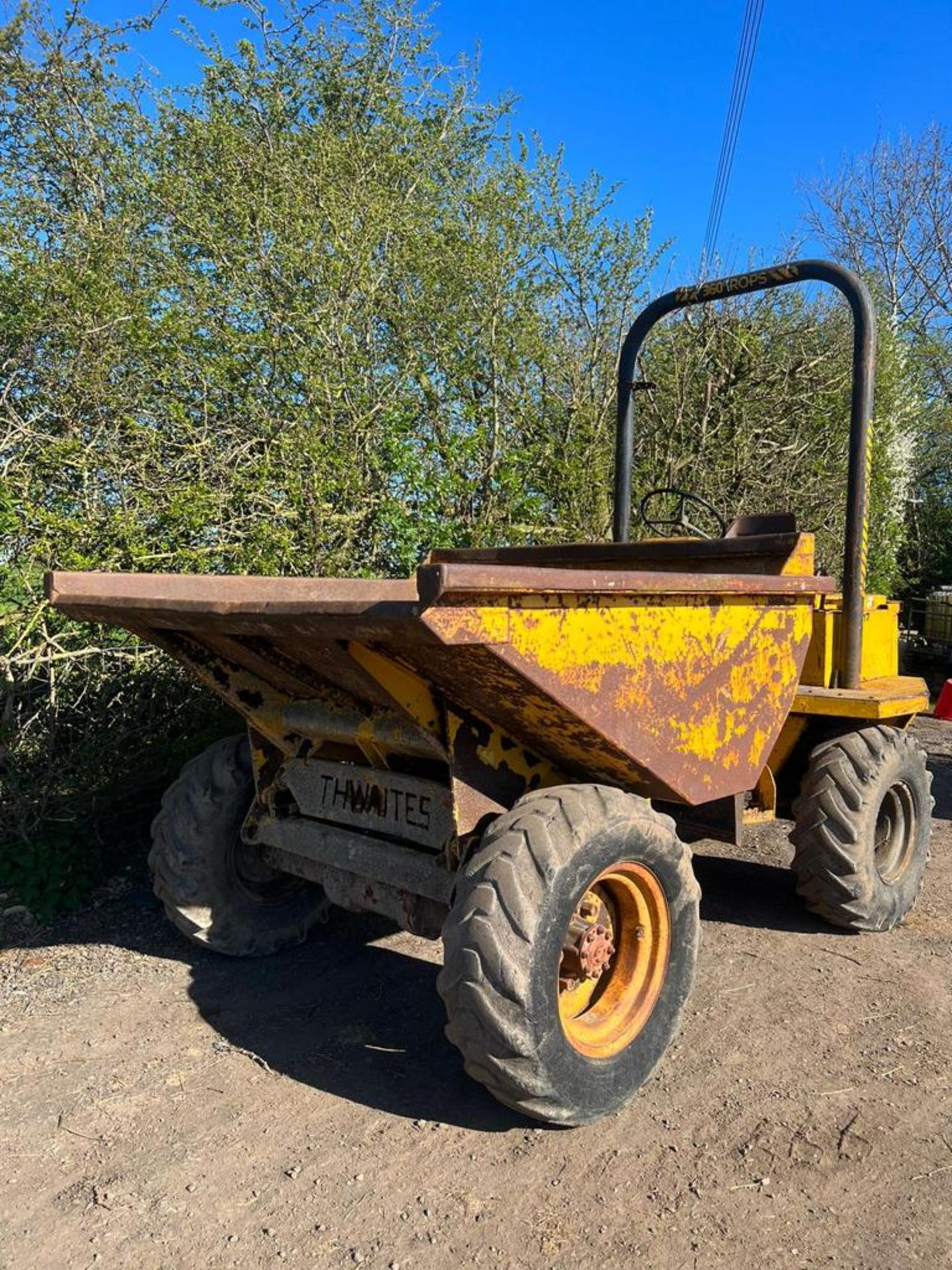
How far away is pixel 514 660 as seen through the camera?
7.11ft

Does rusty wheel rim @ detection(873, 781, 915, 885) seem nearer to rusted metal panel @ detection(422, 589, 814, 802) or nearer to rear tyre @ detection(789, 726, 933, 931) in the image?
rear tyre @ detection(789, 726, 933, 931)

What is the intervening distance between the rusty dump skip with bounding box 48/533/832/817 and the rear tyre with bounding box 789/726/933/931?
65 centimetres

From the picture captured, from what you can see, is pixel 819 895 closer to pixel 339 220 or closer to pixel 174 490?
pixel 174 490

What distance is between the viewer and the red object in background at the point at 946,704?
552 centimetres

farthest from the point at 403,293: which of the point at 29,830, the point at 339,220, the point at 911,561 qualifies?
the point at 911,561

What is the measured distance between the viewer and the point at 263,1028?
3.12 metres

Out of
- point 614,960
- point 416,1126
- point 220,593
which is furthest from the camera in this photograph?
point 220,593

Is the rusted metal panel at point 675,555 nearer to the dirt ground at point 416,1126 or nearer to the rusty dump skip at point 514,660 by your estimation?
the rusty dump skip at point 514,660

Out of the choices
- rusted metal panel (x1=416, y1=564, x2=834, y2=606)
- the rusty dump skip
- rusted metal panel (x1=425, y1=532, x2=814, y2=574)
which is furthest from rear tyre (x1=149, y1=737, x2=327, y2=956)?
rusted metal panel (x1=416, y1=564, x2=834, y2=606)

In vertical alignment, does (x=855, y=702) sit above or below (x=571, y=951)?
above

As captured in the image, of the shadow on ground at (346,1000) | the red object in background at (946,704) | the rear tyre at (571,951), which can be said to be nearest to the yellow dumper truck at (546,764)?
the rear tyre at (571,951)

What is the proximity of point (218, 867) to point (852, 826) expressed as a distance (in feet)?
8.24

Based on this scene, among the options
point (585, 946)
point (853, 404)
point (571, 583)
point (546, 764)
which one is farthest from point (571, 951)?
point (853, 404)

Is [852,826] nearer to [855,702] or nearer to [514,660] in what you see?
[855,702]
